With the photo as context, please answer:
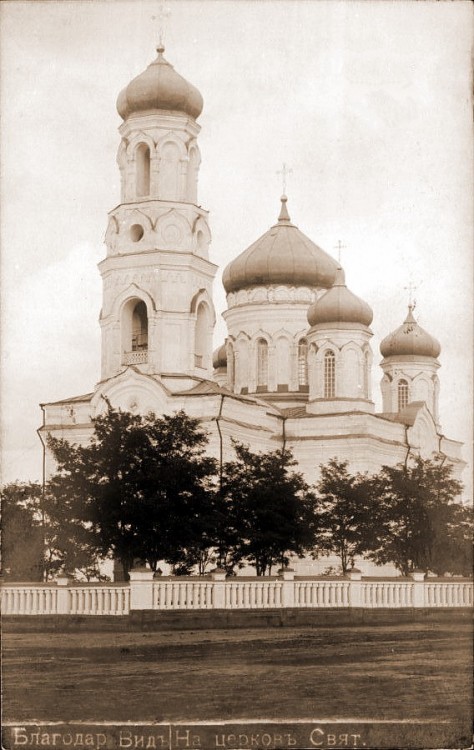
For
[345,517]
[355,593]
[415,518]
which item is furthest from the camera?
[345,517]

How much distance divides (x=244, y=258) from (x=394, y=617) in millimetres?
27656

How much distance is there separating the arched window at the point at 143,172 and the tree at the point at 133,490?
12843 millimetres

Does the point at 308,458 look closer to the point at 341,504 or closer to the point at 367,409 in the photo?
the point at 367,409

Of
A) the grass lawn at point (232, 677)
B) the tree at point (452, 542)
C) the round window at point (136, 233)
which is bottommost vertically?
the grass lawn at point (232, 677)

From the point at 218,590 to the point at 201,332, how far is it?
19490 mm

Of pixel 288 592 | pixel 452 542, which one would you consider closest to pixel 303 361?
pixel 452 542

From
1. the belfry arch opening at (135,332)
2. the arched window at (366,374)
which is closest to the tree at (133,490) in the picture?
the belfry arch opening at (135,332)

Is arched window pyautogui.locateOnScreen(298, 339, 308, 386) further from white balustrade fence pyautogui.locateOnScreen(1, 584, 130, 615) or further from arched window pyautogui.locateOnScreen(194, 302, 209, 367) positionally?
white balustrade fence pyautogui.locateOnScreen(1, 584, 130, 615)

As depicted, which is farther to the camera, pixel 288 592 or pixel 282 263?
pixel 282 263

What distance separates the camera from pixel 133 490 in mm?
29250

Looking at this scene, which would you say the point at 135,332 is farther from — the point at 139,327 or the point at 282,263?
the point at 282,263

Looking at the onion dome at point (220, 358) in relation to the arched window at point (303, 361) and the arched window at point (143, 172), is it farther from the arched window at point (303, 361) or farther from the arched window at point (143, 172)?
the arched window at point (143, 172)

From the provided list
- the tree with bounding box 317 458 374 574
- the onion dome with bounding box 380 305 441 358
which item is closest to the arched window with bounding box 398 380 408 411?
the onion dome with bounding box 380 305 441 358

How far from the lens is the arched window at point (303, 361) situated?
5047 cm
